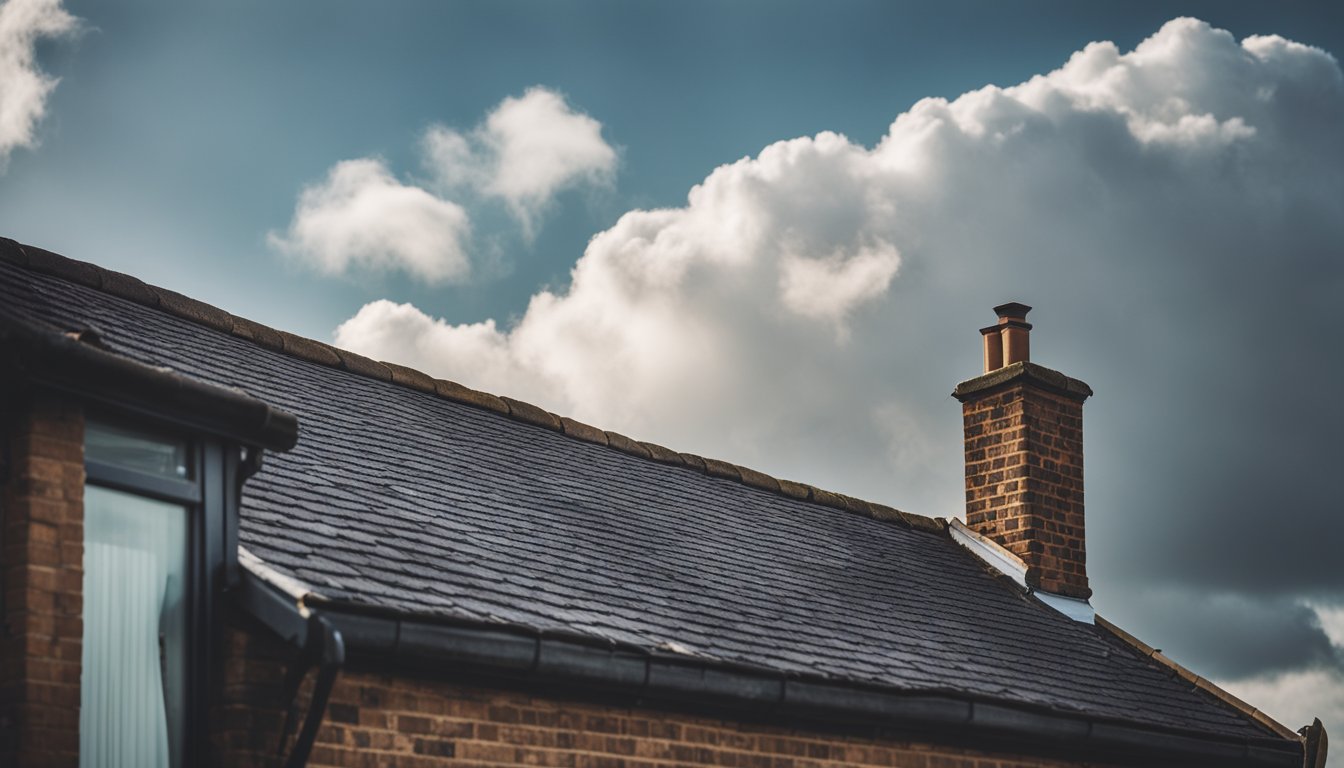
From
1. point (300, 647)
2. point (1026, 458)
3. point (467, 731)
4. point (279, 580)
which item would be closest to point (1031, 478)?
point (1026, 458)

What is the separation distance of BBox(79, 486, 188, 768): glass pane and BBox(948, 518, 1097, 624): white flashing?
899cm

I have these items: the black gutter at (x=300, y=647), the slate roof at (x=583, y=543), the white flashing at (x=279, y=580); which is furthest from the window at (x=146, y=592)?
the slate roof at (x=583, y=543)

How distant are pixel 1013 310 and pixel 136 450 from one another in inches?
408

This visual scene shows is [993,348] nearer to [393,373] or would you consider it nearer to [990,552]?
[990,552]

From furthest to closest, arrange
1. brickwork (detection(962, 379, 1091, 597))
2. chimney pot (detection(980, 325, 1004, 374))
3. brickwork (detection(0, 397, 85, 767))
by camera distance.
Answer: chimney pot (detection(980, 325, 1004, 374))
brickwork (detection(962, 379, 1091, 597))
brickwork (detection(0, 397, 85, 767))

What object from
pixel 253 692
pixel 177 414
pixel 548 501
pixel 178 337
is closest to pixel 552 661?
pixel 253 692

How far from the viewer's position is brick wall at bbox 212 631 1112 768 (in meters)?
6.00

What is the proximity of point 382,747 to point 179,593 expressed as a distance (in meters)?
1.12

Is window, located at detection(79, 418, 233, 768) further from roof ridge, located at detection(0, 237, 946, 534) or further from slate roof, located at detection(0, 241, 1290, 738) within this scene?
roof ridge, located at detection(0, 237, 946, 534)

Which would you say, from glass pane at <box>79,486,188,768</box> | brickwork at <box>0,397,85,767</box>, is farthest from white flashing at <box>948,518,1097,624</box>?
brickwork at <box>0,397,85,767</box>

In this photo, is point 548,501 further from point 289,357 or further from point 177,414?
point 177,414

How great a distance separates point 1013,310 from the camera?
1457 centimetres

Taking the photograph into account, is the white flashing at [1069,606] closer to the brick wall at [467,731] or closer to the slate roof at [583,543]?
the slate roof at [583,543]

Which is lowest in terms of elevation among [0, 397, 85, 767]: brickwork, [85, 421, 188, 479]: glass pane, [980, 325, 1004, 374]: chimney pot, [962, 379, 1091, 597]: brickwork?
[0, 397, 85, 767]: brickwork
